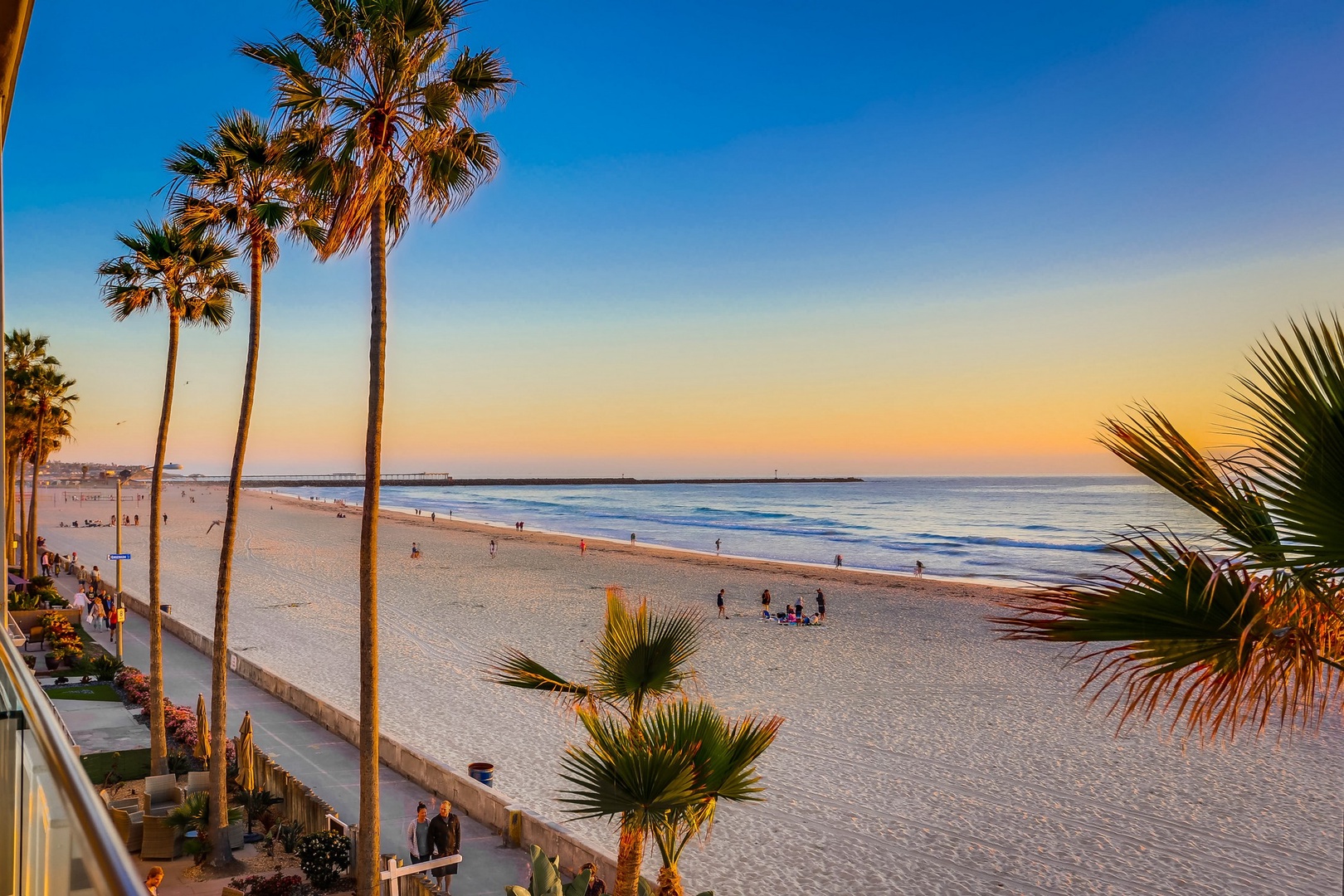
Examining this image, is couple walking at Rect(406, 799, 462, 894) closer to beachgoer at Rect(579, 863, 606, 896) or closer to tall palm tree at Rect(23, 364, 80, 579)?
beachgoer at Rect(579, 863, 606, 896)

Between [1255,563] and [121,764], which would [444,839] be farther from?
[1255,563]

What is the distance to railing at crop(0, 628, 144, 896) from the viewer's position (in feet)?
3.69

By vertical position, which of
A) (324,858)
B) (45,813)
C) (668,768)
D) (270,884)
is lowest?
(270,884)

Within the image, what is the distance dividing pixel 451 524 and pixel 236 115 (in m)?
81.4

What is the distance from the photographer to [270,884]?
10781 mm

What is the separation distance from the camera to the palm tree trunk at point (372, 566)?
9.92 metres

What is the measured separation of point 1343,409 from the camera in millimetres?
3273

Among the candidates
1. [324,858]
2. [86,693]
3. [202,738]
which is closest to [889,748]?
[324,858]

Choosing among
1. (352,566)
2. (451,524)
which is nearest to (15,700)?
(352,566)

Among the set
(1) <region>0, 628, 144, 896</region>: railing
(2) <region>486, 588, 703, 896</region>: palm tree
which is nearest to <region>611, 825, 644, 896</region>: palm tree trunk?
(2) <region>486, 588, 703, 896</region>: palm tree

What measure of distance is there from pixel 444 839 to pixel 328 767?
19.1 feet

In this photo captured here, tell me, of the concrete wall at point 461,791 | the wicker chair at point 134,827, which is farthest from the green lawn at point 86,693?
the wicker chair at point 134,827

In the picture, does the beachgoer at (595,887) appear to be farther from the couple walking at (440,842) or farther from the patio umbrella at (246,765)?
the patio umbrella at (246,765)

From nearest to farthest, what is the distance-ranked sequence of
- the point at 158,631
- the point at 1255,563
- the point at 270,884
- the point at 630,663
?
the point at 1255,563, the point at 630,663, the point at 270,884, the point at 158,631
